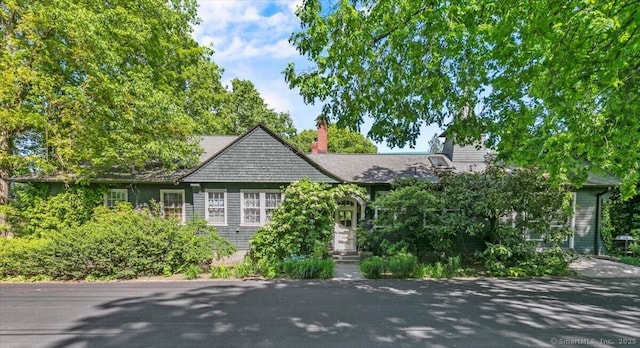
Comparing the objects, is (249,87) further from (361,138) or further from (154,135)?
(154,135)

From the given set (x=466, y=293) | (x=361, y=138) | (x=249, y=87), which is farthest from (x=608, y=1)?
(x=361, y=138)

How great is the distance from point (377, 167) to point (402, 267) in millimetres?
6378

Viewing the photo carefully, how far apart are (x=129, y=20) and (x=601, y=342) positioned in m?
16.1

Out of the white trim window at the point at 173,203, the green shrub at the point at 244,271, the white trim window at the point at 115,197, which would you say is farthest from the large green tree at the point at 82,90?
the green shrub at the point at 244,271

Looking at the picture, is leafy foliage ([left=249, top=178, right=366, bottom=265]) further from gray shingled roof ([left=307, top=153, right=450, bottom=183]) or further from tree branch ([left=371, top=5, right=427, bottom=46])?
tree branch ([left=371, top=5, right=427, bottom=46])

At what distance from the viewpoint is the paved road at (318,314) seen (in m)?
4.62

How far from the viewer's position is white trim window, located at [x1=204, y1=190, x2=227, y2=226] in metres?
12.9

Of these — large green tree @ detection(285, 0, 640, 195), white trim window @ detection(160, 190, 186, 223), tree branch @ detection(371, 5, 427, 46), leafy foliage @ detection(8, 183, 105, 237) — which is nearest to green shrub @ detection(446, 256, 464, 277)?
large green tree @ detection(285, 0, 640, 195)

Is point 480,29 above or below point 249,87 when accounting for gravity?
below

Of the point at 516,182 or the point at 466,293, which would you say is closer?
the point at 466,293

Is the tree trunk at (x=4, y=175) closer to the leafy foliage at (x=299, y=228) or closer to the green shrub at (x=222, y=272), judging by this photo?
the green shrub at (x=222, y=272)

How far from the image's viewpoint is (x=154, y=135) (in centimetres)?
1220

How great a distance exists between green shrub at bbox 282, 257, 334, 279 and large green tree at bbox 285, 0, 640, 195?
4.35 m

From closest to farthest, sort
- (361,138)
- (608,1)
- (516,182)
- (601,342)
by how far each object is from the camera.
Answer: (608,1), (601,342), (516,182), (361,138)
